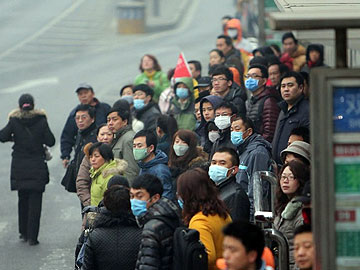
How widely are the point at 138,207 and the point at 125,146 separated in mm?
4308

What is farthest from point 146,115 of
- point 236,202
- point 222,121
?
point 236,202

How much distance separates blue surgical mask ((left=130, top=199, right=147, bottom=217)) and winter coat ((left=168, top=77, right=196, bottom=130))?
6483mm

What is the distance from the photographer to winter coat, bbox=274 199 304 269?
802 centimetres

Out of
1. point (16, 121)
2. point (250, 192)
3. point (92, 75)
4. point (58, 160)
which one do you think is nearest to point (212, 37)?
point (92, 75)

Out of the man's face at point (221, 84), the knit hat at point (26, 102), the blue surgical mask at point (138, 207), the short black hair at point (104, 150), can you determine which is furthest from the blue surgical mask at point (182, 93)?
Result: the blue surgical mask at point (138, 207)

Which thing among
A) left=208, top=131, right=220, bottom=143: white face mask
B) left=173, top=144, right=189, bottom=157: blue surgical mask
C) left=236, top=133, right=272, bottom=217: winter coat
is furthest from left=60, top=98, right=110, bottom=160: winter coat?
left=236, top=133, right=272, bottom=217: winter coat

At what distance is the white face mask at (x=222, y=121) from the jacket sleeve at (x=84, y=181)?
1.38 meters

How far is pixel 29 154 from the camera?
1365 cm

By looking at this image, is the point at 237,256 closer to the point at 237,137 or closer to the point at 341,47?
the point at 341,47

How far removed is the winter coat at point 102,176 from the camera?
11.0m

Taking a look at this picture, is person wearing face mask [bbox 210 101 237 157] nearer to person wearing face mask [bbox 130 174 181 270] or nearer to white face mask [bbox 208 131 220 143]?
white face mask [bbox 208 131 220 143]

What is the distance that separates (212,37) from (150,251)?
114 ft

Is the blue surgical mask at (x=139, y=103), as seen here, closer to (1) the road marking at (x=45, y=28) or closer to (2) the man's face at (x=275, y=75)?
(2) the man's face at (x=275, y=75)

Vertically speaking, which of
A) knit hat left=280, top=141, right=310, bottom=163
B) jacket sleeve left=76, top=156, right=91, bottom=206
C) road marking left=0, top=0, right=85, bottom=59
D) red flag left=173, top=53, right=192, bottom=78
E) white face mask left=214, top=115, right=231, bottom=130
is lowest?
jacket sleeve left=76, top=156, right=91, bottom=206
